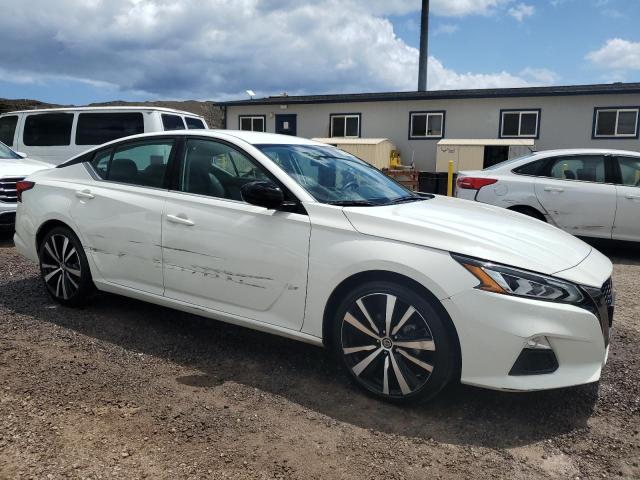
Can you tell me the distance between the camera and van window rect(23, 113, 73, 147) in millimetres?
10008

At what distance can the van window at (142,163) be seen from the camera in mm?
4031

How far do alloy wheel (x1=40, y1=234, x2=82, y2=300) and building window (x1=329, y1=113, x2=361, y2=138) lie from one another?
16.3 metres

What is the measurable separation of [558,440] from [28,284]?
484cm

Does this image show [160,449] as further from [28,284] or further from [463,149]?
[463,149]

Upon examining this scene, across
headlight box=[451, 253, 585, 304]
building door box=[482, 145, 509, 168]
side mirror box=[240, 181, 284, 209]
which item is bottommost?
headlight box=[451, 253, 585, 304]

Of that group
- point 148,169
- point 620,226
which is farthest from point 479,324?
point 620,226

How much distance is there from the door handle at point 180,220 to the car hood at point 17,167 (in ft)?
16.0

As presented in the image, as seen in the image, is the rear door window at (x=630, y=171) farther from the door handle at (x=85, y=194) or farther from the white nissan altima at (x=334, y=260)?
the door handle at (x=85, y=194)

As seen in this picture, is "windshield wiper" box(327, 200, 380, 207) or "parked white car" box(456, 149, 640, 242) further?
"parked white car" box(456, 149, 640, 242)

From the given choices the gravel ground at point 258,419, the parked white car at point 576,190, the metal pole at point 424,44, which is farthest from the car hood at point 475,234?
the metal pole at point 424,44

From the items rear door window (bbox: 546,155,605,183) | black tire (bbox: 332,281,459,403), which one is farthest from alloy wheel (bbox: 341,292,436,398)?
rear door window (bbox: 546,155,605,183)

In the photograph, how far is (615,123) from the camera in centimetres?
1689

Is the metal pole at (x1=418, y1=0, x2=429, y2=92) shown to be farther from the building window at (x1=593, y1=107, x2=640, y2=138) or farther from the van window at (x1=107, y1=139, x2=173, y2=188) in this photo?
the van window at (x1=107, y1=139, x2=173, y2=188)

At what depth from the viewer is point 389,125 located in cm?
1948
